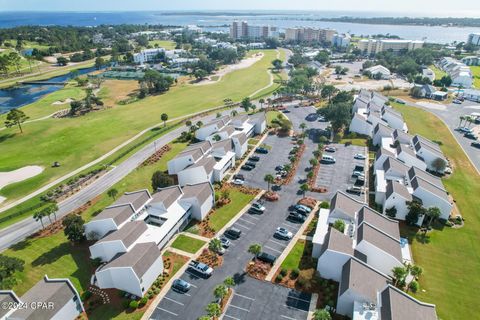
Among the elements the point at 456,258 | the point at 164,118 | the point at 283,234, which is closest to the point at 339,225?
the point at 283,234

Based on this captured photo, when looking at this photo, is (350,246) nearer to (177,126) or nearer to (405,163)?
(405,163)

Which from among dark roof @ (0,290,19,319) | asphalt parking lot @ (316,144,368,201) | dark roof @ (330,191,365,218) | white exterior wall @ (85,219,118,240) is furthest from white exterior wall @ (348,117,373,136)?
dark roof @ (0,290,19,319)

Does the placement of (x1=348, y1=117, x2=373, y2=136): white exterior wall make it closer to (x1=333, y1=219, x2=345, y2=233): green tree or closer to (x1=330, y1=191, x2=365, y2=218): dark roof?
(x1=330, y1=191, x2=365, y2=218): dark roof

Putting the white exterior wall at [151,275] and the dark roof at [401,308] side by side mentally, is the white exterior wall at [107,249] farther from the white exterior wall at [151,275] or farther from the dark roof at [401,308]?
the dark roof at [401,308]

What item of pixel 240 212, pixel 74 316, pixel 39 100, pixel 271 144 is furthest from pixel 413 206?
pixel 39 100

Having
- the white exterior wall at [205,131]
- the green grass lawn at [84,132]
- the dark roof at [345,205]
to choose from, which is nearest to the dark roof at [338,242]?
the dark roof at [345,205]

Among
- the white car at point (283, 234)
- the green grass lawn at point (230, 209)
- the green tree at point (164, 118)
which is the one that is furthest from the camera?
the green tree at point (164, 118)
